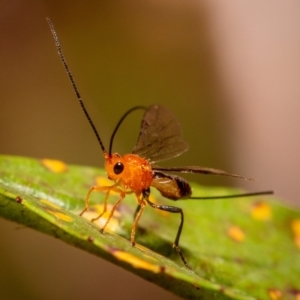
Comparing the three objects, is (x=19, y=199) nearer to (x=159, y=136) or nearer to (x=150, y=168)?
(x=150, y=168)

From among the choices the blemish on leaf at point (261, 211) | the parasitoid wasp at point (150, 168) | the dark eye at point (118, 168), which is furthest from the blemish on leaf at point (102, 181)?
the blemish on leaf at point (261, 211)

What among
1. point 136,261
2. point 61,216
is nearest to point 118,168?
point 61,216

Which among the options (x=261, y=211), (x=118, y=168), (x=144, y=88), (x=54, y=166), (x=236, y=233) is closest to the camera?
(x=118, y=168)

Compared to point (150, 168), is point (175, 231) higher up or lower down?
lower down

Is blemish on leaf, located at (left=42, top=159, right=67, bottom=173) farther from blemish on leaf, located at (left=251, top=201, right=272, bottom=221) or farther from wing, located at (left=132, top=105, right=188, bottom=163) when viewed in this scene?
blemish on leaf, located at (left=251, top=201, right=272, bottom=221)

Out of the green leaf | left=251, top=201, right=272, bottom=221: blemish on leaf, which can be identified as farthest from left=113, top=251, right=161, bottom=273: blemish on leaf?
left=251, top=201, right=272, bottom=221: blemish on leaf

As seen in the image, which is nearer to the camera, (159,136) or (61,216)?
(61,216)

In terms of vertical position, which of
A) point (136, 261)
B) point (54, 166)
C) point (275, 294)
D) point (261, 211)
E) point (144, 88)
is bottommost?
point (275, 294)

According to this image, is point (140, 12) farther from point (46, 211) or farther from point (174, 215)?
point (46, 211)

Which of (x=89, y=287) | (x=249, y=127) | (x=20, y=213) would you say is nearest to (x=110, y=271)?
(x=89, y=287)
